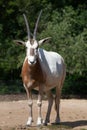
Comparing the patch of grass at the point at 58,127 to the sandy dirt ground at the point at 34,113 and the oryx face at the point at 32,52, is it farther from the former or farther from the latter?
the oryx face at the point at 32,52

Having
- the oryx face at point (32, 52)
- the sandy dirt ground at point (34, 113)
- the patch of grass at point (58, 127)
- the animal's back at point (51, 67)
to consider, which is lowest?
the sandy dirt ground at point (34, 113)

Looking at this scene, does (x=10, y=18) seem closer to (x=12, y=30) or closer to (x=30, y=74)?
(x=12, y=30)

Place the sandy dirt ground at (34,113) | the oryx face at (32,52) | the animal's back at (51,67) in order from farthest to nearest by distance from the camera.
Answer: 1. the sandy dirt ground at (34,113)
2. the animal's back at (51,67)
3. the oryx face at (32,52)

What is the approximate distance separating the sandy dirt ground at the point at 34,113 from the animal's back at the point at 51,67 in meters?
1.05

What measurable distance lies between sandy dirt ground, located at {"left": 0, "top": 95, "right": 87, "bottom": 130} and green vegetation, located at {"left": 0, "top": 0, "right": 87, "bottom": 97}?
6.07ft

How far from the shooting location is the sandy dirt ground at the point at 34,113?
36.6 ft

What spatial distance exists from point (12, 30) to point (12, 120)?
10.3 meters

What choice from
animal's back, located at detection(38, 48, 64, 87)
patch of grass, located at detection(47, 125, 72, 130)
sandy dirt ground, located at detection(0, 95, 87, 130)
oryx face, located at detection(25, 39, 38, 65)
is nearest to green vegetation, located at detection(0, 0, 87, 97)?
sandy dirt ground, located at detection(0, 95, 87, 130)

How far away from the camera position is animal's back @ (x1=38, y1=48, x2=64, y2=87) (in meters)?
10.6

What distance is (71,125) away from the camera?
11.0 meters

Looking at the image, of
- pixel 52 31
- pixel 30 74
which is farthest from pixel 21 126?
pixel 52 31

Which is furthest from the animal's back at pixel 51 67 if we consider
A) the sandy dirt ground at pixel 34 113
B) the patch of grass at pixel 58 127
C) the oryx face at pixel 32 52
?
the sandy dirt ground at pixel 34 113

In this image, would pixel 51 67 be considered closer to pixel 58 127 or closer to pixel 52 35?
pixel 58 127

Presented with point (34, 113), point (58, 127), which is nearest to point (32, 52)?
point (58, 127)
